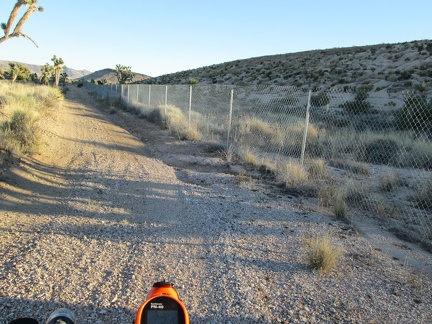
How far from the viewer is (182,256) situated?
4.62m

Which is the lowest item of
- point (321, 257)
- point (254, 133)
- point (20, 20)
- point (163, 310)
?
point (321, 257)

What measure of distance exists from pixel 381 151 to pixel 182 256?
10275 millimetres

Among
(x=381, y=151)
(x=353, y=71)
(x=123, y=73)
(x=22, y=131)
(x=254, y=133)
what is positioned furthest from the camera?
(x=123, y=73)

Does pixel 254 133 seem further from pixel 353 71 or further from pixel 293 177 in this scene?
pixel 353 71

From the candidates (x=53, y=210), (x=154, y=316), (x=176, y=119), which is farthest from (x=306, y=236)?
(x=176, y=119)

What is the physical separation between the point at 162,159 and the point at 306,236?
655 centimetres

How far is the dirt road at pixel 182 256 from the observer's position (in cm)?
358

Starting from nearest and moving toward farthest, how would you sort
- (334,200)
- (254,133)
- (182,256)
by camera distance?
(182,256) → (334,200) → (254,133)

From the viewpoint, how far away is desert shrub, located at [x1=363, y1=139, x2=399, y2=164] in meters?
12.3

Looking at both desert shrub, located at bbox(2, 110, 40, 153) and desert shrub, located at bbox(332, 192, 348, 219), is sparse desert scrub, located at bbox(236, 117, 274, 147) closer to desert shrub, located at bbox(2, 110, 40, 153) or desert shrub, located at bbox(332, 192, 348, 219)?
desert shrub, located at bbox(2, 110, 40, 153)

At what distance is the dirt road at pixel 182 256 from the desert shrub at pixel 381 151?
5.96m

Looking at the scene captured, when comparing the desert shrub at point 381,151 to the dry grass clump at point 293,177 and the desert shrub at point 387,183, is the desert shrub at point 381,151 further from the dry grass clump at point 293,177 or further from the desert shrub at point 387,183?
the dry grass clump at point 293,177

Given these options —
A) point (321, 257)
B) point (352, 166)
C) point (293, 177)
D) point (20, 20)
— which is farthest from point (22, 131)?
point (352, 166)

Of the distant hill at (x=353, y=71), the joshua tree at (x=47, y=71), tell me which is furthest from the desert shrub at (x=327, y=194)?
the joshua tree at (x=47, y=71)
